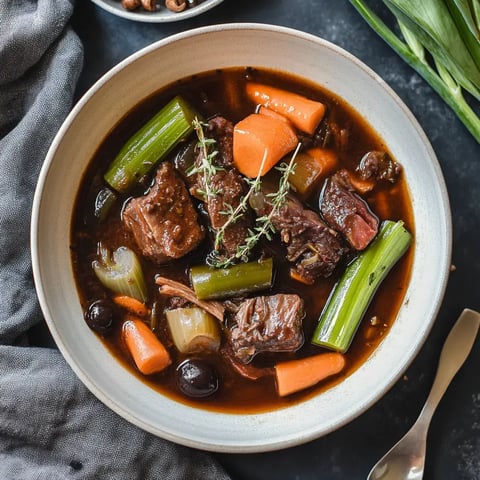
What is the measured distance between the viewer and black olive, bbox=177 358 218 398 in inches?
121

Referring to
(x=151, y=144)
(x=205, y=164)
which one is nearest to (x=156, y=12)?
(x=151, y=144)

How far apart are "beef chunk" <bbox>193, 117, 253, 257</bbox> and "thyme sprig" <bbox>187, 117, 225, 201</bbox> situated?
0.07ft

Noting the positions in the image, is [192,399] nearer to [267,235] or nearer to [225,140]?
[267,235]

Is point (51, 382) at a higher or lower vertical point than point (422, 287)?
lower

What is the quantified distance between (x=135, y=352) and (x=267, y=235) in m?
0.78

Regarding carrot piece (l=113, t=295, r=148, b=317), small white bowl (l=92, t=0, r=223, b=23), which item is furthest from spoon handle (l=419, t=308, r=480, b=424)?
small white bowl (l=92, t=0, r=223, b=23)

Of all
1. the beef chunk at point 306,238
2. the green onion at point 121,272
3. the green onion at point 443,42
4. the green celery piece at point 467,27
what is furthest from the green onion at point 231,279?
the green celery piece at point 467,27

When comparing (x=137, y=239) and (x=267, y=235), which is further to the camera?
(x=137, y=239)

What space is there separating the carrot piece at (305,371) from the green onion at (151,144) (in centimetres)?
104

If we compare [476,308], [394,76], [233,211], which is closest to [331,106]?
[394,76]

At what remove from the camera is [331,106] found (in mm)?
3197

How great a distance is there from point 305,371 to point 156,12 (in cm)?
177

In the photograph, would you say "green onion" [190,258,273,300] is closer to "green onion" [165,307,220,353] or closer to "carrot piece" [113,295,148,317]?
"green onion" [165,307,220,353]

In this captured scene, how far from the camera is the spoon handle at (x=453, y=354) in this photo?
3154 mm
